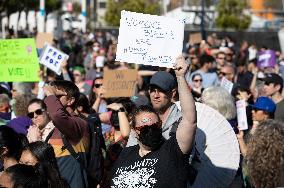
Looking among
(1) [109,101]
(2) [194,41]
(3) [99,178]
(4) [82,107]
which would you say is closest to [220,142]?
(3) [99,178]

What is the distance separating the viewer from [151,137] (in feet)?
18.2

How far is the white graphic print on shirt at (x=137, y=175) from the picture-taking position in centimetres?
536

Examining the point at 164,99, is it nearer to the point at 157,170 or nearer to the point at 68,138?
the point at 68,138

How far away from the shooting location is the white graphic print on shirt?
5.36m

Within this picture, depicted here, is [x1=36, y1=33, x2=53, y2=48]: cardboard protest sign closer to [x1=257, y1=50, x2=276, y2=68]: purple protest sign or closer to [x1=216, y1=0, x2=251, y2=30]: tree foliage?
[x1=257, y1=50, x2=276, y2=68]: purple protest sign

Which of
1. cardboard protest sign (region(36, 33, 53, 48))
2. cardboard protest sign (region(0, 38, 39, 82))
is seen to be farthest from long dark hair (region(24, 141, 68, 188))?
cardboard protest sign (region(36, 33, 53, 48))

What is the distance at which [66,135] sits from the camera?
6344mm

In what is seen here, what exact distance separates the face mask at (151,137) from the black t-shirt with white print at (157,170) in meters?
0.04

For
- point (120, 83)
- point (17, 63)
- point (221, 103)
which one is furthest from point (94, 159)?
point (120, 83)

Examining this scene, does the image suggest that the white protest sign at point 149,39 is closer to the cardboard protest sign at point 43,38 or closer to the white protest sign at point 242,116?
the white protest sign at point 242,116

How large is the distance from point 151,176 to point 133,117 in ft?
1.79

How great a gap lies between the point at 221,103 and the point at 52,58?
3689 millimetres

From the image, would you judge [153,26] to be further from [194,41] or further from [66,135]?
[194,41]

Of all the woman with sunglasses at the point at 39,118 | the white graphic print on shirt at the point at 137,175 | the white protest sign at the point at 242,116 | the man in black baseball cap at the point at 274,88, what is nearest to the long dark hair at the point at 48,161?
the white graphic print on shirt at the point at 137,175
